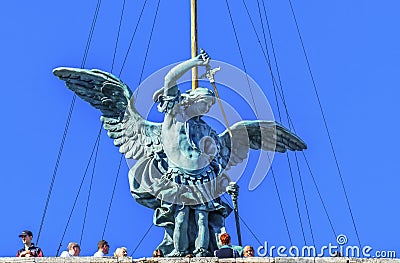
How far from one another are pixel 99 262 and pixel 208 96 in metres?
7.34

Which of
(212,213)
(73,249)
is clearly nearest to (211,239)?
(212,213)

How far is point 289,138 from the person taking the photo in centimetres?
7200

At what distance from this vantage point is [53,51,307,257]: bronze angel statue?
6950 cm

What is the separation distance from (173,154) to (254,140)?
3.01m

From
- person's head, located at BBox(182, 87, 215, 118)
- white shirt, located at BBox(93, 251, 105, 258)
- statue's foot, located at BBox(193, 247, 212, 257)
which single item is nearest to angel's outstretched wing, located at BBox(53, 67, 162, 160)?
person's head, located at BBox(182, 87, 215, 118)

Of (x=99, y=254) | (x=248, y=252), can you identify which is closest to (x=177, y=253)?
(x=248, y=252)

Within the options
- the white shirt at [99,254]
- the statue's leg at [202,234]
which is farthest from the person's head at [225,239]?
the statue's leg at [202,234]

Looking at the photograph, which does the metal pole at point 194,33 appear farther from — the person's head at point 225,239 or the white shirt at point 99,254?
the white shirt at point 99,254

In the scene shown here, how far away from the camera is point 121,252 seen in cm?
6544

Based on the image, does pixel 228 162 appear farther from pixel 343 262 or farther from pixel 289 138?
pixel 343 262

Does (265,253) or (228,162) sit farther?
(228,162)

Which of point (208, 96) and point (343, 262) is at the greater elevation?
point (208, 96)

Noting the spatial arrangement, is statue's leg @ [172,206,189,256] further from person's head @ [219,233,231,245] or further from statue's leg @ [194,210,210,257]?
person's head @ [219,233,231,245]

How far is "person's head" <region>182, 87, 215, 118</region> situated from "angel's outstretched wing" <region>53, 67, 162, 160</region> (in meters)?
1.08
